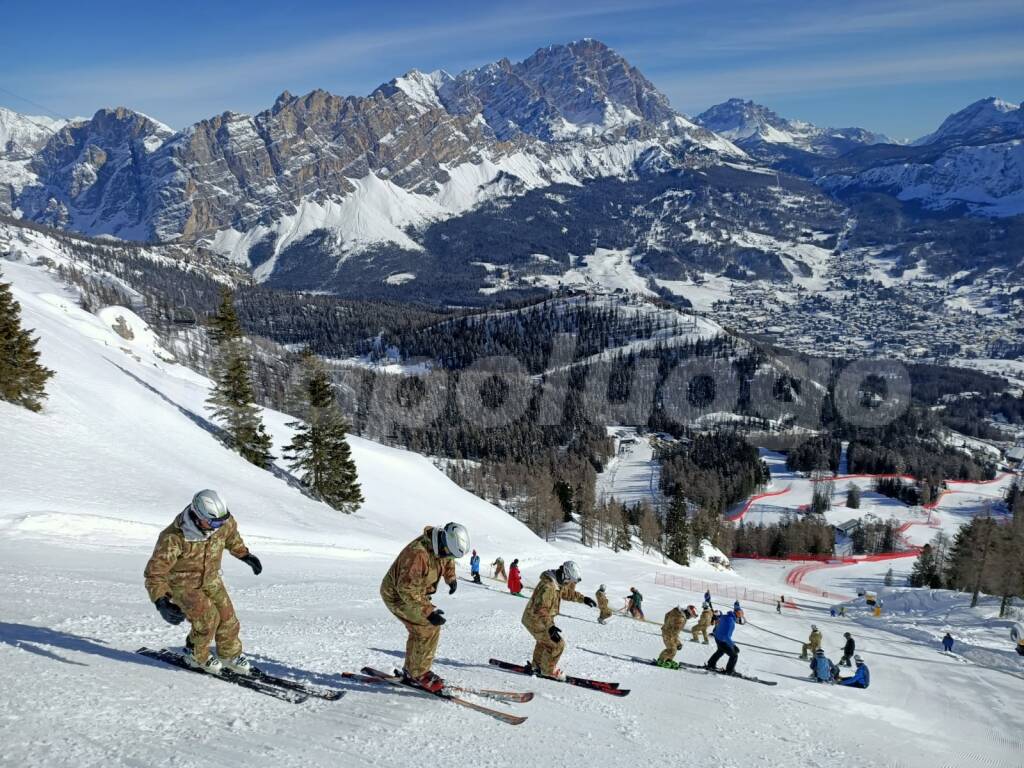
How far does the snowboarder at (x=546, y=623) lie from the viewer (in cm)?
1106

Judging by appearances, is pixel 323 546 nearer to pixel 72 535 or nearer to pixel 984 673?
pixel 72 535

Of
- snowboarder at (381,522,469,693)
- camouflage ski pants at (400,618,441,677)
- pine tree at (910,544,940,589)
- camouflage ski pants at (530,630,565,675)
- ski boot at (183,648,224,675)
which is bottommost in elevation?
pine tree at (910,544,940,589)

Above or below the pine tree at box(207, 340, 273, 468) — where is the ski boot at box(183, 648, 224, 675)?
below

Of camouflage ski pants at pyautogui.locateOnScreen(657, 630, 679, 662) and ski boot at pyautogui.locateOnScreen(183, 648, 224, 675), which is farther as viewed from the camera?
camouflage ski pants at pyautogui.locateOnScreen(657, 630, 679, 662)

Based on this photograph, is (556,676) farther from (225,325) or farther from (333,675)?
(225,325)

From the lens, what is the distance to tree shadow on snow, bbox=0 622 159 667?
26.8ft

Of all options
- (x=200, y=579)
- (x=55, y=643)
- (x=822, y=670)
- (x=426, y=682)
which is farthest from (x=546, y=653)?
(x=822, y=670)

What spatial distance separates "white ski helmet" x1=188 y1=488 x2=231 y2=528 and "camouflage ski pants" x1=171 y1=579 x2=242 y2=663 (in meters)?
0.85

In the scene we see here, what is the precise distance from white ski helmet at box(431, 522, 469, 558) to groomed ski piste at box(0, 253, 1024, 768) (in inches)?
78.6

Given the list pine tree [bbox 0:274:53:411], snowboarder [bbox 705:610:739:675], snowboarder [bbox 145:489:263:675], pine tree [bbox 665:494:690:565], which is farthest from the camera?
pine tree [bbox 665:494:690:565]

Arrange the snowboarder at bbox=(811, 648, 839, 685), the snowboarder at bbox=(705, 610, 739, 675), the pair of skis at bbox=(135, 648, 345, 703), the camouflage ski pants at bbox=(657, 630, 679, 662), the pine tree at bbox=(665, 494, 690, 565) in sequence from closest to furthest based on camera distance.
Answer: the pair of skis at bbox=(135, 648, 345, 703)
the snowboarder at bbox=(705, 610, 739, 675)
the camouflage ski pants at bbox=(657, 630, 679, 662)
the snowboarder at bbox=(811, 648, 839, 685)
the pine tree at bbox=(665, 494, 690, 565)

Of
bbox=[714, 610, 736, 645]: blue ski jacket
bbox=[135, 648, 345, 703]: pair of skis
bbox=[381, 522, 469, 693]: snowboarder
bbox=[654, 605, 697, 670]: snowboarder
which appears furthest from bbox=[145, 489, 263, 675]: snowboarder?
bbox=[714, 610, 736, 645]: blue ski jacket

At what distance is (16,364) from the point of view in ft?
101

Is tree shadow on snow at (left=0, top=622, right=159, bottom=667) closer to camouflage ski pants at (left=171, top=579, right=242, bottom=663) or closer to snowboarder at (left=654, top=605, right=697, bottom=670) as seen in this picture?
camouflage ski pants at (left=171, top=579, right=242, bottom=663)
